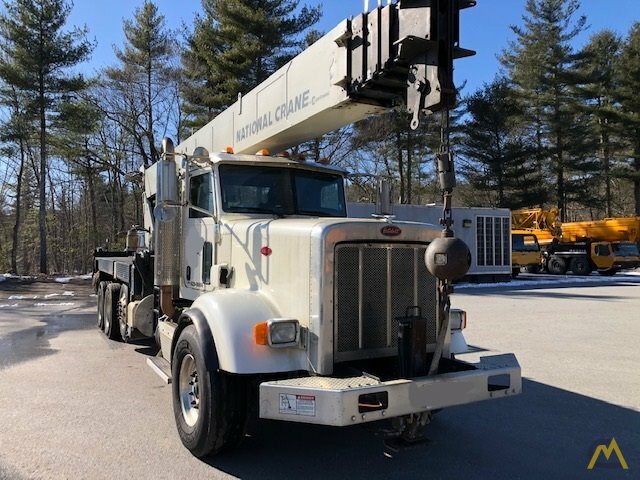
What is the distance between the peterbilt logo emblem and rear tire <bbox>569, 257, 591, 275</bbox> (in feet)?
100

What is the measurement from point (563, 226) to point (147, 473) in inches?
1363

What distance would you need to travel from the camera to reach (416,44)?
144 inches

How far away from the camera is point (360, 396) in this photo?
341 centimetres

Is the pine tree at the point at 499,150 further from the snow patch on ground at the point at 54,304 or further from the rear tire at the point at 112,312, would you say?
the rear tire at the point at 112,312

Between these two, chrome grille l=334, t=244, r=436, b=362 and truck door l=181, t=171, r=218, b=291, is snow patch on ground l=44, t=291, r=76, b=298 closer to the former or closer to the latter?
truck door l=181, t=171, r=218, b=291

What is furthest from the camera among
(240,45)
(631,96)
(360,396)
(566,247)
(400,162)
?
(400,162)

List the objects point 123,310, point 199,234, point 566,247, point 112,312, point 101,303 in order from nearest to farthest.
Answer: point 199,234 < point 123,310 < point 112,312 < point 101,303 < point 566,247

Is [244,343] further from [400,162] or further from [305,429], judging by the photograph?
[400,162]

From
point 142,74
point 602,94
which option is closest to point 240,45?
point 142,74

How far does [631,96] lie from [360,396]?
39.8 metres

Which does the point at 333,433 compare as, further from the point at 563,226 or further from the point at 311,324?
the point at 563,226

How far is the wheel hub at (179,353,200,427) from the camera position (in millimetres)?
4445

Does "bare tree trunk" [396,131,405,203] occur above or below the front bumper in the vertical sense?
above

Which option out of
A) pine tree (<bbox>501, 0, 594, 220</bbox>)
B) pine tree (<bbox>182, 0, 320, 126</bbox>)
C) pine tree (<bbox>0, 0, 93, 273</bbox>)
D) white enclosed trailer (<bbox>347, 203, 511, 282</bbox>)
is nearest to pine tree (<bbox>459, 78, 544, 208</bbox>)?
pine tree (<bbox>501, 0, 594, 220</bbox>)
